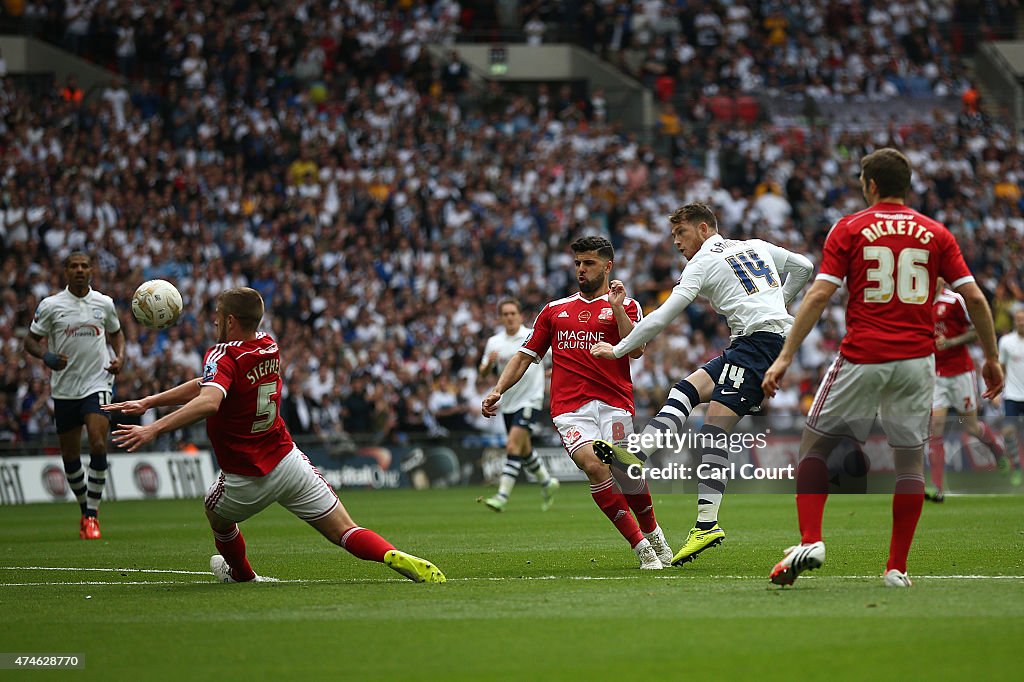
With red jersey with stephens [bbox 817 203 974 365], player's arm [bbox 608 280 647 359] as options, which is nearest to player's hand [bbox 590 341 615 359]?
player's arm [bbox 608 280 647 359]

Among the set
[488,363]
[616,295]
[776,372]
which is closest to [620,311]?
[616,295]

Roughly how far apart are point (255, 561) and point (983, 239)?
24034 millimetres

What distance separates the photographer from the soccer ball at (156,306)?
10508mm

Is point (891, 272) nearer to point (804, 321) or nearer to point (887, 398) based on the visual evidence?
point (804, 321)

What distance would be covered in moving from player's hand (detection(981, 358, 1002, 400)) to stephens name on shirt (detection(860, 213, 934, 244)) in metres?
0.81

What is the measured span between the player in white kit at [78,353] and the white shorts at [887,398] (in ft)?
29.9

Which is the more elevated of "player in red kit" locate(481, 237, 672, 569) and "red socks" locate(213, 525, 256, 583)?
"player in red kit" locate(481, 237, 672, 569)

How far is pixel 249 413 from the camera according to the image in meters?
8.85

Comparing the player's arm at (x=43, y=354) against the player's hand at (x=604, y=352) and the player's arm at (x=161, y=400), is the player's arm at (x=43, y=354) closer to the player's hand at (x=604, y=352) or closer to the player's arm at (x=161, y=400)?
the player's arm at (x=161, y=400)

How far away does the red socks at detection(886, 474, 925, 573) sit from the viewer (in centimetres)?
786

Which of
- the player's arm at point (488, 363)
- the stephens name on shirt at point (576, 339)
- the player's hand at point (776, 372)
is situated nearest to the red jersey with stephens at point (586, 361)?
the stephens name on shirt at point (576, 339)

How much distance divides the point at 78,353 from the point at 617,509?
25.0 ft

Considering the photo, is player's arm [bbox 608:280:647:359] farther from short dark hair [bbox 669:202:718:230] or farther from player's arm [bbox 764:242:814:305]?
player's arm [bbox 764:242:814:305]

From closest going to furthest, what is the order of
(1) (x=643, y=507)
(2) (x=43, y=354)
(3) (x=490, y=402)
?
(3) (x=490, y=402) → (1) (x=643, y=507) → (2) (x=43, y=354)
